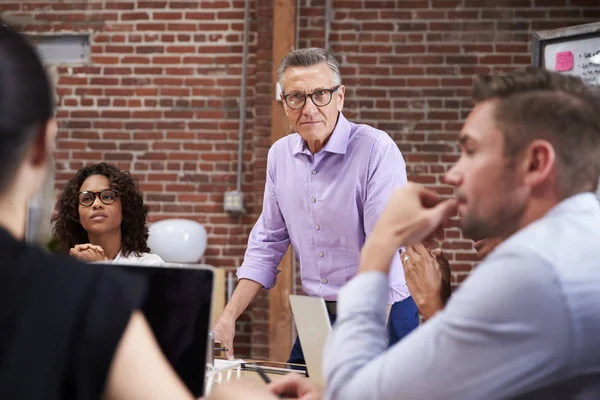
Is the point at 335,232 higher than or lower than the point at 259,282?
higher

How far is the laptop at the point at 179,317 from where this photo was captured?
1243mm

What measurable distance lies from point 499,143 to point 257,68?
11.7ft

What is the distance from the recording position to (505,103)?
1.11 m

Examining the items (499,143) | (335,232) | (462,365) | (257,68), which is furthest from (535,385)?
(257,68)

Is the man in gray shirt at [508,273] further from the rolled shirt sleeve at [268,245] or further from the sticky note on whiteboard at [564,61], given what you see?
the sticky note on whiteboard at [564,61]

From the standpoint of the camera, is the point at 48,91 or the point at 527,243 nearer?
the point at 48,91

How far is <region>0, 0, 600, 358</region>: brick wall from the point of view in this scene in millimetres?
4469

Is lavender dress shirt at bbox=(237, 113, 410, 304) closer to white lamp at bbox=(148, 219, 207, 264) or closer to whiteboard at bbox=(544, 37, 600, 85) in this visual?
whiteboard at bbox=(544, 37, 600, 85)

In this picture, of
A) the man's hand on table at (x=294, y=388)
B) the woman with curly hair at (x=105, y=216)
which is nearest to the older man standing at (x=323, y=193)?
the woman with curly hair at (x=105, y=216)

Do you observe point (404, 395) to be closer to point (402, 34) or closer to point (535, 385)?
point (535, 385)

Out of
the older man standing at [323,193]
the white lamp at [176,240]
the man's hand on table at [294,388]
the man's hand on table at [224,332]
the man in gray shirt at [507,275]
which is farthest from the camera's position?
the white lamp at [176,240]

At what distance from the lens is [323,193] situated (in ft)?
8.01

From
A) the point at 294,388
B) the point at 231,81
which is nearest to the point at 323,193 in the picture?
the point at 294,388

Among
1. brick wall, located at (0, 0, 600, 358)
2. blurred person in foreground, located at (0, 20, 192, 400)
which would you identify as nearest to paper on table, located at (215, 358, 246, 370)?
blurred person in foreground, located at (0, 20, 192, 400)
